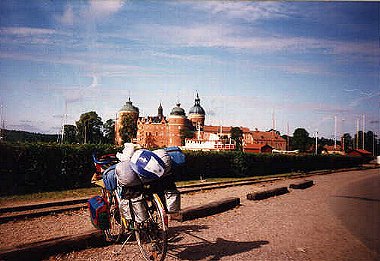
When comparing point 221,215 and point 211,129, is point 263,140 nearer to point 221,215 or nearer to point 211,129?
point 211,129

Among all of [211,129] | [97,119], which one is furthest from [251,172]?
[211,129]

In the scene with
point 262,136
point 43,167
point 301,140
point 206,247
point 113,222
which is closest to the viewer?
point 206,247

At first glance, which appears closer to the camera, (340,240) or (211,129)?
(340,240)

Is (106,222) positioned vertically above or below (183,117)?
below

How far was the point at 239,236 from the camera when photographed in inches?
247

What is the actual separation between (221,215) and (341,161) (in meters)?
48.9

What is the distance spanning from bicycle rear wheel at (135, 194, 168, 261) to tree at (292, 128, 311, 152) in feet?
406

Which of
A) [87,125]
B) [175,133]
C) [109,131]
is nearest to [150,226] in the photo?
[87,125]

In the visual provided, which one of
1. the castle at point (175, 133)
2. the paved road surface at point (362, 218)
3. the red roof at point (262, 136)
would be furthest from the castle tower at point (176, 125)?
the paved road surface at point (362, 218)

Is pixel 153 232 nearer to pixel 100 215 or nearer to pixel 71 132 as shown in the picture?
pixel 100 215

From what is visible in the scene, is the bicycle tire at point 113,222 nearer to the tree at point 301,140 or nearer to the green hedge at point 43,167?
the green hedge at point 43,167

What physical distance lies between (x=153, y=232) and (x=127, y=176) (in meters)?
0.93

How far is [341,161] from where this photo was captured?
51.2 m

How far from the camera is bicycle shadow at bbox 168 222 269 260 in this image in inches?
196
